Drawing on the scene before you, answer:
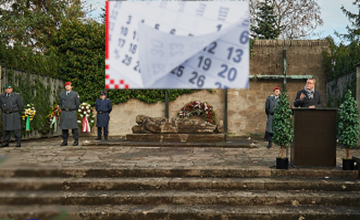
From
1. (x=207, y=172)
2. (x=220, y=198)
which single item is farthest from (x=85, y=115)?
(x=220, y=198)

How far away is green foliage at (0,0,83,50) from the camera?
17.4 m

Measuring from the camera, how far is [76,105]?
31.1 feet

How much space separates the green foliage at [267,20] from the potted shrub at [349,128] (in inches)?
687

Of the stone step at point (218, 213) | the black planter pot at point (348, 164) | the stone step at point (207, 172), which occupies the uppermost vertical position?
the black planter pot at point (348, 164)

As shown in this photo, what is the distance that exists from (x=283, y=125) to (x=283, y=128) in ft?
0.20

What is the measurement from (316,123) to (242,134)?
7370mm

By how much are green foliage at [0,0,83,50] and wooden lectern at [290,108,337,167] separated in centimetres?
1552

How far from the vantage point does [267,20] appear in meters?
22.1

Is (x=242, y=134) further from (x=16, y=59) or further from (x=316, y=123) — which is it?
(x=16, y=59)

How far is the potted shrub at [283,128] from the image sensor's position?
5.39 meters

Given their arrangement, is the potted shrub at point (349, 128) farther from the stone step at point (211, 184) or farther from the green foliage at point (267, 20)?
the green foliage at point (267, 20)

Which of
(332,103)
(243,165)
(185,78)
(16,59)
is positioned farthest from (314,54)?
(16,59)

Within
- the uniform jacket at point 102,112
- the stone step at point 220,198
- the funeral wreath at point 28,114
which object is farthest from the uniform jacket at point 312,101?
the funeral wreath at point 28,114

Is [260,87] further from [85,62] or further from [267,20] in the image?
[267,20]
